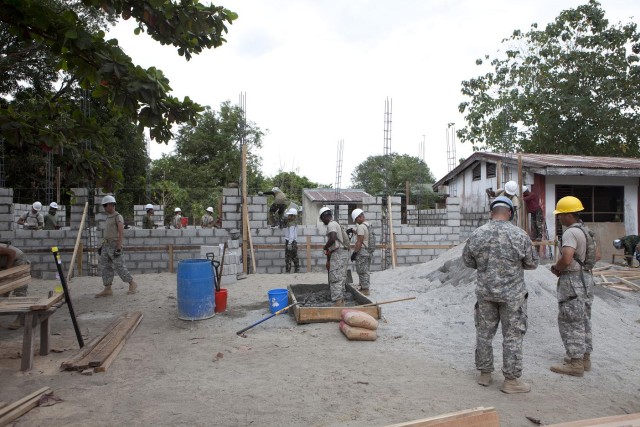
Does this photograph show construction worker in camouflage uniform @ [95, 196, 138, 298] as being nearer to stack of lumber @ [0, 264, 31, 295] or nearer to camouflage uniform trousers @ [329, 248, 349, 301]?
stack of lumber @ [0, 264, 31, 295]

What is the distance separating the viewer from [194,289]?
22.2ft

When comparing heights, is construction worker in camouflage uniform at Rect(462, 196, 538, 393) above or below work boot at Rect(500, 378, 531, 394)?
above

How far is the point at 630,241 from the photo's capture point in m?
10.9

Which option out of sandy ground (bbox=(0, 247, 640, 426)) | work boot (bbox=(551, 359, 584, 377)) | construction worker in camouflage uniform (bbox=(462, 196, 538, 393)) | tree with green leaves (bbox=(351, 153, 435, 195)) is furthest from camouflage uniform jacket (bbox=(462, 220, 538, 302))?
tree with green leaves (bbox=(351, 153, 435, 195))

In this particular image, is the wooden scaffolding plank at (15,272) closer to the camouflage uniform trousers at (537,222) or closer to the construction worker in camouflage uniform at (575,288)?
the construction worker in camouflage uniform at (575,288)

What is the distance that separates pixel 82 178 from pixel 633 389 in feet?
23.4

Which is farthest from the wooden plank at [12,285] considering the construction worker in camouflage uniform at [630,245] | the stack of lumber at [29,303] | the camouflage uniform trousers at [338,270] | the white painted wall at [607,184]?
the white painted wall at [607,184]

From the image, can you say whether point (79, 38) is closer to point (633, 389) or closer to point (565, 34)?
point (633, 389)

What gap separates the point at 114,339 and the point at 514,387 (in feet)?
14.8

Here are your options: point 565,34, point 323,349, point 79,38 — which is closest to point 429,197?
point 565,34

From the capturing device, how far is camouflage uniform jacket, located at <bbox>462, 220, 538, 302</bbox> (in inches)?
164

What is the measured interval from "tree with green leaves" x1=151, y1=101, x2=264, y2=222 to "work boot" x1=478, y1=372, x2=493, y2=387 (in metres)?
25.0

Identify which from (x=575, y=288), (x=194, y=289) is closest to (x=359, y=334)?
(x=575, y=288)

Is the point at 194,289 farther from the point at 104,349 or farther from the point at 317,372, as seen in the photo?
the point at 317,372
